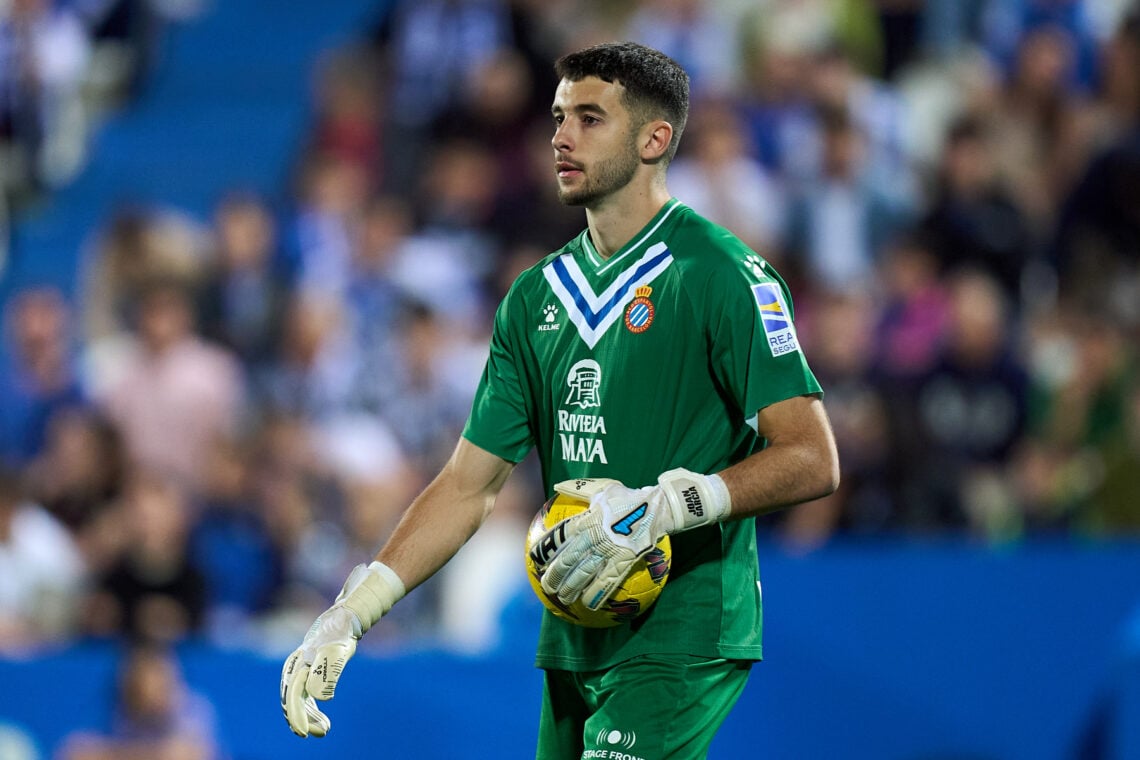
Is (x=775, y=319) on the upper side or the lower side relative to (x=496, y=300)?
lower

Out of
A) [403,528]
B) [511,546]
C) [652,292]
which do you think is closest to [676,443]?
[652,292]

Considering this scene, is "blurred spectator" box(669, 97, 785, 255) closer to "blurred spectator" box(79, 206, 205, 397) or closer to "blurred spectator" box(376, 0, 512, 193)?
"blurred spectator" box(376, 0, 512, 193)

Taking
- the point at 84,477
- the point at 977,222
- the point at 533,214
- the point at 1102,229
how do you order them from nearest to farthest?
the point at 84,477 < the point at 1102,229 < the point at 977,222 < the point at 533,214

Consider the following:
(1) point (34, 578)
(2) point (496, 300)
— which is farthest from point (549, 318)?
(2) point (496, 300)

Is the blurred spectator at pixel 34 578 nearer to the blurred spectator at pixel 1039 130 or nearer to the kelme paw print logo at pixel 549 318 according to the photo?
the kelme paw print logo at pixel 549 318

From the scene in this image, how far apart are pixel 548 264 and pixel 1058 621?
12.1 feet

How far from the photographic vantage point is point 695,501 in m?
4.23

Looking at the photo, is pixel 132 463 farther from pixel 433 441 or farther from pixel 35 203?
pixel 35 203

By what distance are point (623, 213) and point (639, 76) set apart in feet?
1.19

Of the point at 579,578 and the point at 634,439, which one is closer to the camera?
the point at 579,578

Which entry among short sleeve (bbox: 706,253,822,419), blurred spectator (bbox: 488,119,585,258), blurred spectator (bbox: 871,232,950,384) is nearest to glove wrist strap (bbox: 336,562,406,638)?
short sleeve (bbox: 706,253,822,419)

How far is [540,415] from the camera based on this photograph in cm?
485

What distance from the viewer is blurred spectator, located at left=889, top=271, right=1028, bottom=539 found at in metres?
8.89

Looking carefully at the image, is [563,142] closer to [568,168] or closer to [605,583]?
[568,168]
